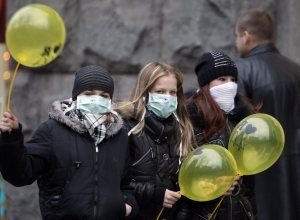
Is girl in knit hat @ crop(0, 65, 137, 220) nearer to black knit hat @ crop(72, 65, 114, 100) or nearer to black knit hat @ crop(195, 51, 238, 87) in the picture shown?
black knit hat @ crop(72, 65, 114, 100)

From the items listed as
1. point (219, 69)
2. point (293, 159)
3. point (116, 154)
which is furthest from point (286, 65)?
point (116, 154)

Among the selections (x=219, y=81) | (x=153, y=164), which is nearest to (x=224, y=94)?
(x=219, y=81)

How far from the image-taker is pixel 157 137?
4750 mm

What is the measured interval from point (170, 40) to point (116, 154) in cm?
234

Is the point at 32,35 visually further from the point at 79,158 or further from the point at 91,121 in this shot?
the point at 79,158

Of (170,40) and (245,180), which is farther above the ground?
(170,40)

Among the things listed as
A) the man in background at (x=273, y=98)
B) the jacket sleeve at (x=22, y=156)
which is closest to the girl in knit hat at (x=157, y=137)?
the jacket sleeve at (x=22, y=156)

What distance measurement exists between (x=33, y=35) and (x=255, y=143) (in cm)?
113

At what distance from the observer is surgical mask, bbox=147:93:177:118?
15.7 ft

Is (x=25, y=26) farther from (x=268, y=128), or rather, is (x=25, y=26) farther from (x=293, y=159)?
(x=293, y=159)

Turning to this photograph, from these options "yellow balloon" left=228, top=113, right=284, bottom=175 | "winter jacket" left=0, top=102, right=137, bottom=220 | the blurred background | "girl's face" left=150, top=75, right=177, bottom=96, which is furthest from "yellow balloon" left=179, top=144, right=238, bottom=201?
the blurred background

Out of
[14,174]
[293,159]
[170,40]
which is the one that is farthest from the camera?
[170,40]

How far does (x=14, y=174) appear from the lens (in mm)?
4273

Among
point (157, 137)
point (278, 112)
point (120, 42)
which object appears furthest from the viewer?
point (120, 42)
